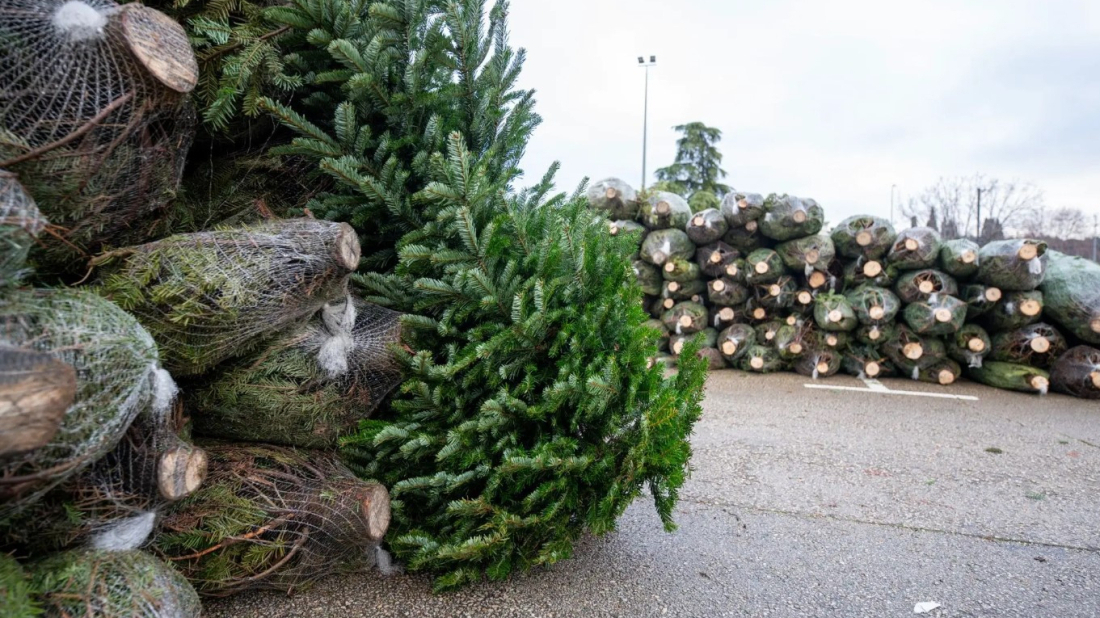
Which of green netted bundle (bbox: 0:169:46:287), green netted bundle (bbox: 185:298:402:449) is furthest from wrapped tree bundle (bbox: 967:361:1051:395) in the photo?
green netted bundle (bbox: 0:169:46:287)

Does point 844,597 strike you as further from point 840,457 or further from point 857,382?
point 857,382

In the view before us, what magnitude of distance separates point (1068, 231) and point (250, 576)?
28257 mm

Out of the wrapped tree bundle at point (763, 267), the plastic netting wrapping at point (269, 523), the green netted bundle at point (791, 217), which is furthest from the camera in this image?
the wrapped tree bundle at point (763, 267)

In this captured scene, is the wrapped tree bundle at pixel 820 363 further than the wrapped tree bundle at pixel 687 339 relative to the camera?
No

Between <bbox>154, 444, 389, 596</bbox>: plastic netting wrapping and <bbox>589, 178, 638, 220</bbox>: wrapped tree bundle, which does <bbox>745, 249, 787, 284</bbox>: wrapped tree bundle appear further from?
<bbox>154, 444, 389, 596</bbox>: plastic netting wrapping

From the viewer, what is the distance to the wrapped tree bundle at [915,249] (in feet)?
19.7

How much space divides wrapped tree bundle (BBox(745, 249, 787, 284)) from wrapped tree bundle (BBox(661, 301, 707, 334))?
2.08 ft

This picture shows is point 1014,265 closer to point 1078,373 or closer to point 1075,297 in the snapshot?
point 1075,297

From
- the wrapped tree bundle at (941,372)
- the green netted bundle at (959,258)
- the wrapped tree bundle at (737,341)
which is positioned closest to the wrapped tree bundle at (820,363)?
the wrapped tree bundle at (737,341)

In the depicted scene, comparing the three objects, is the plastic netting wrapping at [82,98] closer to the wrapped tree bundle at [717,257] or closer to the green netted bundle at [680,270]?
the green netted bundle at [680,270]

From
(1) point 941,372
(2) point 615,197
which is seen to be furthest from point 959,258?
(2) point 615,197

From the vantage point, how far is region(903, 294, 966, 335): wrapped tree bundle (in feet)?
19.1

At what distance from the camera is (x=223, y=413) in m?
1.95

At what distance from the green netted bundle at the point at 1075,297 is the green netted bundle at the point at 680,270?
128 inches
